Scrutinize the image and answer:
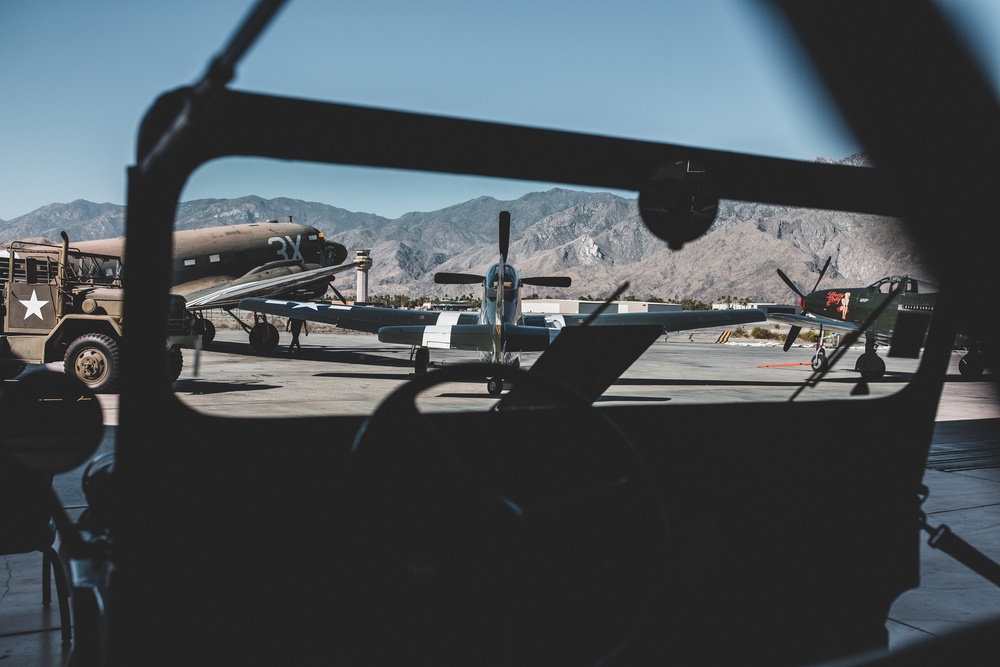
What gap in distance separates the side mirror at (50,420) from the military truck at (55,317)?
31.5ft

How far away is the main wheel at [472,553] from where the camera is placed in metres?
1.60

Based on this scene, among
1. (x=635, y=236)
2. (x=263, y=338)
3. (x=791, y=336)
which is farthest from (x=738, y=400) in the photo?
(x=263, y=338)

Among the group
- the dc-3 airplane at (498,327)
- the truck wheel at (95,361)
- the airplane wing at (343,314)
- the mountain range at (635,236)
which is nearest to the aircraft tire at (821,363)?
the mountain range at (635,236)

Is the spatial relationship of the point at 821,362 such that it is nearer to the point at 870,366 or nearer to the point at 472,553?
the point at 870,366

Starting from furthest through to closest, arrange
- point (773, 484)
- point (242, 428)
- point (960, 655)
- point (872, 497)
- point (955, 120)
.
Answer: point (872, 497) < point (773, 484) < point (242, 428) < point (960, 655) < point (955, 120)

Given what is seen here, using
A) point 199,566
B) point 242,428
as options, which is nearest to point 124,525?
point 199,566

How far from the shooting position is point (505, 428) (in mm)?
2062

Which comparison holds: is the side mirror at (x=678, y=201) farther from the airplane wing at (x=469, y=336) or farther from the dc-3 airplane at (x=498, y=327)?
the airplane wing at (x=469, y=336)

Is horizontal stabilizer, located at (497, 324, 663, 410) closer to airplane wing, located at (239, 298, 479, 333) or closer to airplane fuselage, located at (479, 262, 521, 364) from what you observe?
airplane fuselage, located at (479, 262, 521, 364)

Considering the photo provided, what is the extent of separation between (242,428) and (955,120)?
161cm

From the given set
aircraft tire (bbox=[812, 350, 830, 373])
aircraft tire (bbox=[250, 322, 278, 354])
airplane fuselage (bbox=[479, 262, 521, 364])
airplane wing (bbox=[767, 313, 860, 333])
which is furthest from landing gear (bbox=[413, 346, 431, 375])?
aircraft tire (bbox=[812, 350, 830, 373])

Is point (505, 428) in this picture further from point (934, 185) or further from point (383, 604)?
point (934, 185)

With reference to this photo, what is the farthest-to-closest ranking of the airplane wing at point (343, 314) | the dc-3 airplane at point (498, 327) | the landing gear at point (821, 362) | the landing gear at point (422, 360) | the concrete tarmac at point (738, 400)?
the airplane wing at point (343, 314) < the landing gear at point (422, 360) < the dc-3 airplane at point (498, 327) < the concrete tarmac at point (738, 400) < the landing gear at point (821, 362)

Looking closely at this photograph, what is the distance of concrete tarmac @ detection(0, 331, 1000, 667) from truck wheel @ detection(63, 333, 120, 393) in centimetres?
51
